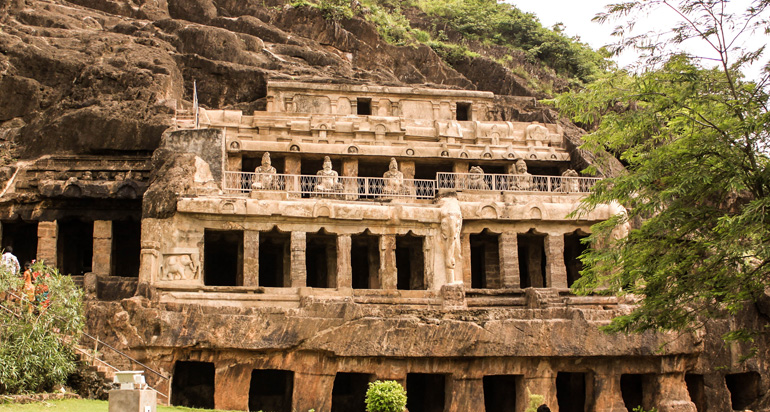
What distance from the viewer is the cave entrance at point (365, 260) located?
28.5m

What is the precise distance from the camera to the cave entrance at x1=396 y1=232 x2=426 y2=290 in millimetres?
28500

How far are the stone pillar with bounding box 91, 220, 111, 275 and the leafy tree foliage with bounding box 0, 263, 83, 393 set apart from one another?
29.1 ft

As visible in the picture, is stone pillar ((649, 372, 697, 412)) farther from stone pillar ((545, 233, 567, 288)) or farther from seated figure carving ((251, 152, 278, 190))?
seated figure carving ((251, 152, 278, 190))

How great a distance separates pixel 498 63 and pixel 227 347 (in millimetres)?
27788

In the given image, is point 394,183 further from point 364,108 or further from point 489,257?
point 364,108

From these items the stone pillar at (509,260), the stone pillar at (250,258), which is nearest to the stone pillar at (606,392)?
the stone pillar at (509,260)

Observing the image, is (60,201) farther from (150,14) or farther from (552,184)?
(552,184)

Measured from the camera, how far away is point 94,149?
31969 millimetres

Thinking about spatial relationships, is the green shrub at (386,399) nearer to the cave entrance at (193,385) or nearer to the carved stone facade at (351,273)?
the carved stone facade at (351,273)

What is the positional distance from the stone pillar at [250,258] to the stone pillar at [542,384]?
340 inches

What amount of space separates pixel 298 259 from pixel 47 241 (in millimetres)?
9287

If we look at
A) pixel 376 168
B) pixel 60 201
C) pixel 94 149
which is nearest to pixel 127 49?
pixel 94 149

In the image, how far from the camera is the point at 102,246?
29.0 meters

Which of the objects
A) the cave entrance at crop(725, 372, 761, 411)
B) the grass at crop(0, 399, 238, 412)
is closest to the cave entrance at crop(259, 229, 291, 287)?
the grass at crop(0, 399, 238, 412)
